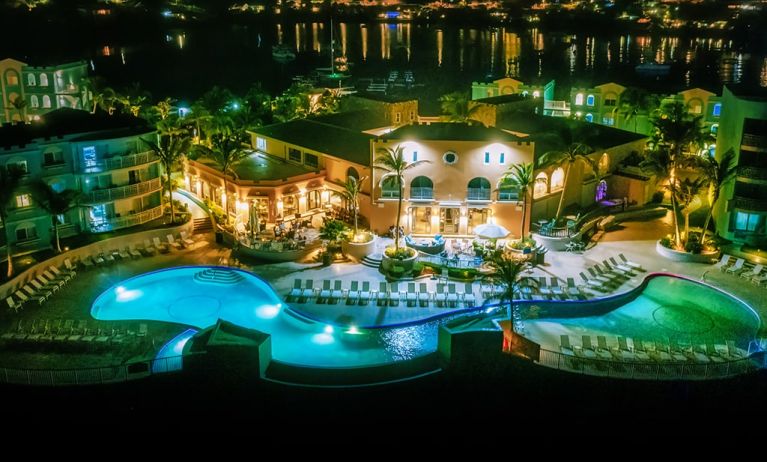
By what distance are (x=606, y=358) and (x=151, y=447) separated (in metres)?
17.4

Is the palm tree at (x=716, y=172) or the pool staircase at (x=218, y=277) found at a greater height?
the palm tree at (x=716, y=172)

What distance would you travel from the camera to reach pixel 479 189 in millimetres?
44344

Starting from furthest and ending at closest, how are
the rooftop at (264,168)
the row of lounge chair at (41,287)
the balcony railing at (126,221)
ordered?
the rooftop at (264,168) < the balcony railing at (126,221) < the row of lounge chair at (41,287)

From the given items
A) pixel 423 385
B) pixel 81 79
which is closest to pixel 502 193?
pixel 423 385

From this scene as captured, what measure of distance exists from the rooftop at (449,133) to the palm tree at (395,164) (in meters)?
1.09

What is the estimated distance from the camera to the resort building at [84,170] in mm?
40094

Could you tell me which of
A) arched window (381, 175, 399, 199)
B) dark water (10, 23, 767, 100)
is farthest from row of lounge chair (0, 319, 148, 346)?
dark water (10, 23, 767, 100)

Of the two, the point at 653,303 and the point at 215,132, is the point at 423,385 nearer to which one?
the point at 653,303

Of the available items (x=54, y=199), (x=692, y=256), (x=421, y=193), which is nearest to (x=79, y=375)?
(x=54, y=199)

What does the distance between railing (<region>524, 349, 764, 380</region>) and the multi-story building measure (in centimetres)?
5585

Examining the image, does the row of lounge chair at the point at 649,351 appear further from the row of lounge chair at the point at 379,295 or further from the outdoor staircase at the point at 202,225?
the outdoor staircase at the point at 202,225

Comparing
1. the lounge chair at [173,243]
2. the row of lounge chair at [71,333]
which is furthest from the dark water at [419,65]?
the row of lounge chair at [71,333]

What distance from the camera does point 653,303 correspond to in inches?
1412

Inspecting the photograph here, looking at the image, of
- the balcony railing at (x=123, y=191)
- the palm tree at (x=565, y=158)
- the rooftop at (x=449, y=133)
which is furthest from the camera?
the palm tree at (x=565, y=158)
